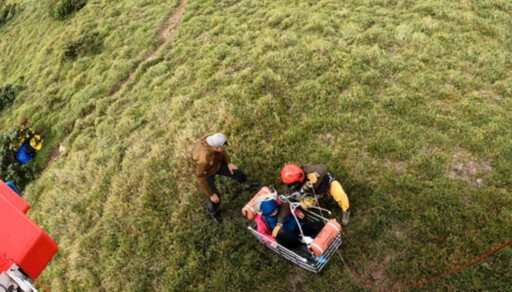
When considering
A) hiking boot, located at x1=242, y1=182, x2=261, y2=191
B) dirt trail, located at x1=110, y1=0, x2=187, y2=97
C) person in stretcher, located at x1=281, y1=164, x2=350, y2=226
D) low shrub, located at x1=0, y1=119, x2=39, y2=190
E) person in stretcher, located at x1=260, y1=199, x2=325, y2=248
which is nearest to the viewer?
person in stretcher, located at x1=260, y1=199, x2=325, y2=248

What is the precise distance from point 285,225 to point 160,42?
10842mm

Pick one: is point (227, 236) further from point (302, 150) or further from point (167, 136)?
point (167, 136)

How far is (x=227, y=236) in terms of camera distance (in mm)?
7977

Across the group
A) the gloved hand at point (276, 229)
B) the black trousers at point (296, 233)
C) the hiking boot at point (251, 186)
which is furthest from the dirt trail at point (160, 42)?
the black trousers at point (296, 233)

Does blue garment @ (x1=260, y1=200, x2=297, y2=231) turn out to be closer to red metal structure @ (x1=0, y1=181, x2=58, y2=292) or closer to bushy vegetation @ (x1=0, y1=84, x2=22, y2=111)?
red metal structure @ (x1=0, y1=181, x2=58, y2=292)

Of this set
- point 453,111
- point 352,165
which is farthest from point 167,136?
point 453,111

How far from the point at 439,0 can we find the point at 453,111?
18.2 ft

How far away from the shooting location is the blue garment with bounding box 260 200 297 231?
685cm

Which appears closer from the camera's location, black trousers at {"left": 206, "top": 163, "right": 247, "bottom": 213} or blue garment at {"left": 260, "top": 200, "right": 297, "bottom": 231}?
blue garment at {"left": 260, "top": 200, "right": 297, "bottom": 231}

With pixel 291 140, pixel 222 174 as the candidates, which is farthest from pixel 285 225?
pixel 291 140

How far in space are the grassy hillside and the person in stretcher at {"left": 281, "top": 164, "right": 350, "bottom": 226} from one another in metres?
0.51

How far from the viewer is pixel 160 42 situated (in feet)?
48.3

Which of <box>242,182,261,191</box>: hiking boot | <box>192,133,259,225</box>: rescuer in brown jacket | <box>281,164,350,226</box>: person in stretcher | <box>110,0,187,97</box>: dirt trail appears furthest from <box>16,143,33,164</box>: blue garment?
<box>281,164,350,226</box>: person in stretcher

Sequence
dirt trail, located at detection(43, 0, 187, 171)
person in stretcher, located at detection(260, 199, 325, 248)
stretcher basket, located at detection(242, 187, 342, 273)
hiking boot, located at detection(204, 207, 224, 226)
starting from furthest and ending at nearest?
1. dirt trail, located at detection(43, 0, 187, 171)
2. hiking boot, located at detection(204, 207, 224, 226)
3. person in stretcher, located at detection(260, 199, 325, 248)
4. stretcher basket, located at detection(242, 187, 342, 273)
